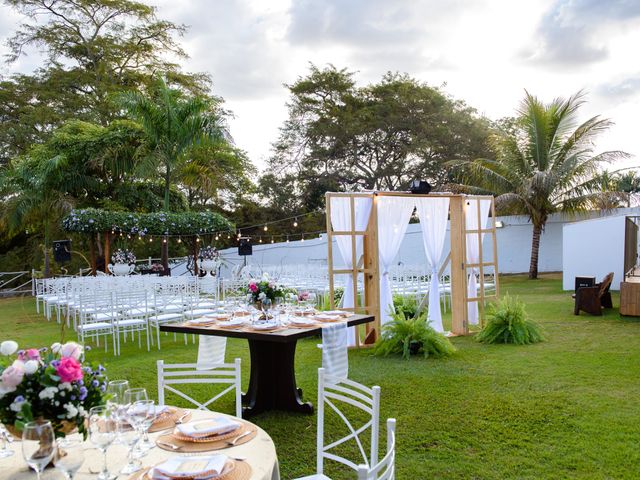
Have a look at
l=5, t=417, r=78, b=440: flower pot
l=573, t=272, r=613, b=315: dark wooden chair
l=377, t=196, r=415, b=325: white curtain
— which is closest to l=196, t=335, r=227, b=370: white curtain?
l=377, t=196, r=415, b=325: white curtain

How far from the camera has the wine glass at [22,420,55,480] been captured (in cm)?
163

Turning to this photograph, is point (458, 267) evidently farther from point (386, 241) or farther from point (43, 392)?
point (43, 392)

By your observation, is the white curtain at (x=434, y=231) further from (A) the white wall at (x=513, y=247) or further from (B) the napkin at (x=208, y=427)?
(A) the white wall at (x=513, y=247)

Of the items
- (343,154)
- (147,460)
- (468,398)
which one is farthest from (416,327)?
(343,154)

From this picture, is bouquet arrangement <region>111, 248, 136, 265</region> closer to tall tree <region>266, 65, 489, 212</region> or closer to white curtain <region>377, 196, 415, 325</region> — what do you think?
white curtain <region>377, 196, 415, 325</region>

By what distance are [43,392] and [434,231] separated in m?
7.95

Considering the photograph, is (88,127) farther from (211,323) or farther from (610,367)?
(610,367)

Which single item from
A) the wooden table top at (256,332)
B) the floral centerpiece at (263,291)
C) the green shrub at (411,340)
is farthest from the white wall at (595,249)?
the floral centerpiece at (263,291)

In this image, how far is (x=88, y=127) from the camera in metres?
19.8

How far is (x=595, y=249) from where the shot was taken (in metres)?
14.5

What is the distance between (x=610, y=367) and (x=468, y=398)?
227 cm

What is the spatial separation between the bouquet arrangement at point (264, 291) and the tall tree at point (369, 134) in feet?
63.2

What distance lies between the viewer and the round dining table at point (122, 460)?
1.94m

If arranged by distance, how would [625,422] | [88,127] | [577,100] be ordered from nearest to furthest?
1. [625,422]
2. [577,100]
3. [88,127]
